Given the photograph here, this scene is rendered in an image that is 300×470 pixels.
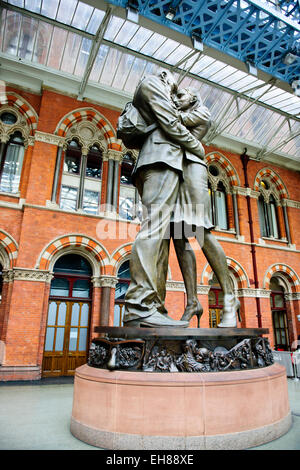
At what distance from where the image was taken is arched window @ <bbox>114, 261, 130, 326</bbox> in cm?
1021

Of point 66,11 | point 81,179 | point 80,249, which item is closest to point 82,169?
point 81,179

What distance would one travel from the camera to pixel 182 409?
211 centimetres

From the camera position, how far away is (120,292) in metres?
10.5

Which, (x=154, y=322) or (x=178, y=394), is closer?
(x=178, y=394)

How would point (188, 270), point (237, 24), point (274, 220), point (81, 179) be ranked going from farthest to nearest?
1. point (274, 220)
2. point (81, 179)
3. point (237, 24)
4. point (188, 270)

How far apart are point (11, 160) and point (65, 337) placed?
5743 millimetres

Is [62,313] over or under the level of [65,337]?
over

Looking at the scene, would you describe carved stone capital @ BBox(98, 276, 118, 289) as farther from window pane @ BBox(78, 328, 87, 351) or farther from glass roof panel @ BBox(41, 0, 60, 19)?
glass roof panel @ BBox(41, 0, 60, 19)

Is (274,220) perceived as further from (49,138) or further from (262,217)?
(49,138)

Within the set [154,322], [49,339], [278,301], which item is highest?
[278,301]

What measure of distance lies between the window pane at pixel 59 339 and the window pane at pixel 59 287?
1.07 meters

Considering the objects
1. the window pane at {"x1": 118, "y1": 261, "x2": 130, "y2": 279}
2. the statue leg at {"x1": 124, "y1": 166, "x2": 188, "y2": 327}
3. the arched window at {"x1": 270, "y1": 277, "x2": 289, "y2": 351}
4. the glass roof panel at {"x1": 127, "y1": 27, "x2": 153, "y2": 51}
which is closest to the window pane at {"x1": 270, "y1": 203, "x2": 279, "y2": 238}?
the arched window at {"x1": 270, "y1": 277, "x2": 289, "y2": 351}

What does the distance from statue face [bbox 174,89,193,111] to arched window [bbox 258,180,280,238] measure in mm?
11898

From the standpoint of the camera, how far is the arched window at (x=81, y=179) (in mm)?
10461
